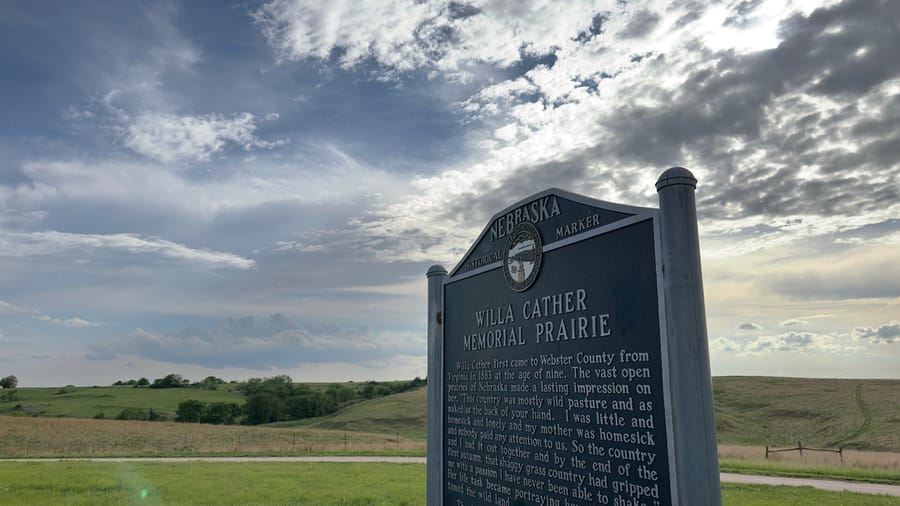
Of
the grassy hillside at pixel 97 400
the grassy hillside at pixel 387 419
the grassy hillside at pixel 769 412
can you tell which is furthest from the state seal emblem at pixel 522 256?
the grassy hillside at pixel 97 400

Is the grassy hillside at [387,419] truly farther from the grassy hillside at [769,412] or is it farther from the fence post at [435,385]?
the fence post at [435,385]

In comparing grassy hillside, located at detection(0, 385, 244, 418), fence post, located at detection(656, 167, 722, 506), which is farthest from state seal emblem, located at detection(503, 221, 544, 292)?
grassy hillside, located at detection(0, 385, 244, 418)

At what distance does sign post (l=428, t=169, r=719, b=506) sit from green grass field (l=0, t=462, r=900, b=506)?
Answer: 11.0 m

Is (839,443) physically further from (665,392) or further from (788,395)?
(665,392)

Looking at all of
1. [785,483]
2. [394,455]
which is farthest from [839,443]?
[394,455]

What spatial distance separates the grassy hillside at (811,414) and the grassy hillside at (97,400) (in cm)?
7848

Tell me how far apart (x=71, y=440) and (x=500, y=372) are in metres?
47.5

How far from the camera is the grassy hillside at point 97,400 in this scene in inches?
3519

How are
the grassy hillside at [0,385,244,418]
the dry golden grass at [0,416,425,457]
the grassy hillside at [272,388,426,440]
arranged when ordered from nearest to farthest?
the dry golden grass at [0,416,425,457], the grassy hillside at [272,388,426,440], the grassy hillside at [0,385,244,418]

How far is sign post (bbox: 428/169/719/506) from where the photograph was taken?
→ 4191 millimetres

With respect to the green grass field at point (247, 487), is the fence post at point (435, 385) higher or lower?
higher

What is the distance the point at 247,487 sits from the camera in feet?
63.8

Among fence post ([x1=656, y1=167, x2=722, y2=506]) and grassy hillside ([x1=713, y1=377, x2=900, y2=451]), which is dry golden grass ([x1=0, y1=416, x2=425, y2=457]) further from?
grassy hillside ([x1=713, y1=377, x2=900, y2=451])

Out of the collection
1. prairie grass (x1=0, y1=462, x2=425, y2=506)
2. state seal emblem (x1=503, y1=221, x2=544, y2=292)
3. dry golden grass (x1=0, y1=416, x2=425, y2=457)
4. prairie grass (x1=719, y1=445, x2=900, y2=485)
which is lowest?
dry golden grass (x1=0, y1=416, x2=425, y2=457)
